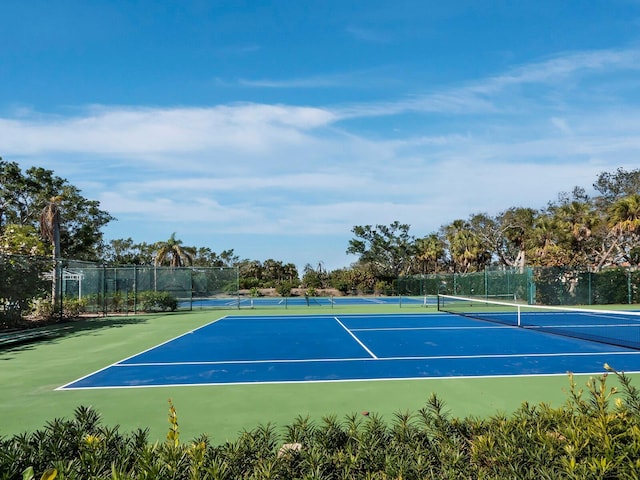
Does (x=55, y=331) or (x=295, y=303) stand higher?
(x=55, y=331)

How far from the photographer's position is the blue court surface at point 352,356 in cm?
898

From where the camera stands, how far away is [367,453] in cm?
294

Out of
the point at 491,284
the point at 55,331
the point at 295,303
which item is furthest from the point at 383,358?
the point at 295,303

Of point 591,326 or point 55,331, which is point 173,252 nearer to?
point 55,331

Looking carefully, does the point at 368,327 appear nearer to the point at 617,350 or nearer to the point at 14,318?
the point at 617,350

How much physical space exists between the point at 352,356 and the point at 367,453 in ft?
27.1

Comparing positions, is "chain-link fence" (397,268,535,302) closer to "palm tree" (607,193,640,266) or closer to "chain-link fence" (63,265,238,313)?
"palm tree" (607,193,640,266)

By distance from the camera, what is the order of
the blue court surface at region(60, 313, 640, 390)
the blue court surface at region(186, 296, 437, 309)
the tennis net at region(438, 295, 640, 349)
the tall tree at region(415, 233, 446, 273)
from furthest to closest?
the tall tree at region(415, 233, 446, 273) → the blue court surface at region(186, 296, 437, 309) → the tennis net at region(438, 295, 640, 349) → the blue court surface at region(60, 313, 640, 390)

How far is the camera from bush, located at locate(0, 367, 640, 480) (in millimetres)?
2584

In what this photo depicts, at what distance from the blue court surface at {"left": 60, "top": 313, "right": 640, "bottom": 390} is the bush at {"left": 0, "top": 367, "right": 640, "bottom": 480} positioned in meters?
5.40

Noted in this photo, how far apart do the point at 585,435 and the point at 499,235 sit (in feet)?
151

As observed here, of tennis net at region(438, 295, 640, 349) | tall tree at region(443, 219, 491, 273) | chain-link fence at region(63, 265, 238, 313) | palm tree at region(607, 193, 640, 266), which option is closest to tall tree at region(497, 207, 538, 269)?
tall tree at region(443, 219, 491, 273)

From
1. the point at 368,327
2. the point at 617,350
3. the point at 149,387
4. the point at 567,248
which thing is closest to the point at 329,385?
the point at 149,387

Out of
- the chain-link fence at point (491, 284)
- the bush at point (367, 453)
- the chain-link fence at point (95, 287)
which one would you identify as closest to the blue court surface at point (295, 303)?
the chain-link fence at point (95, 287)
